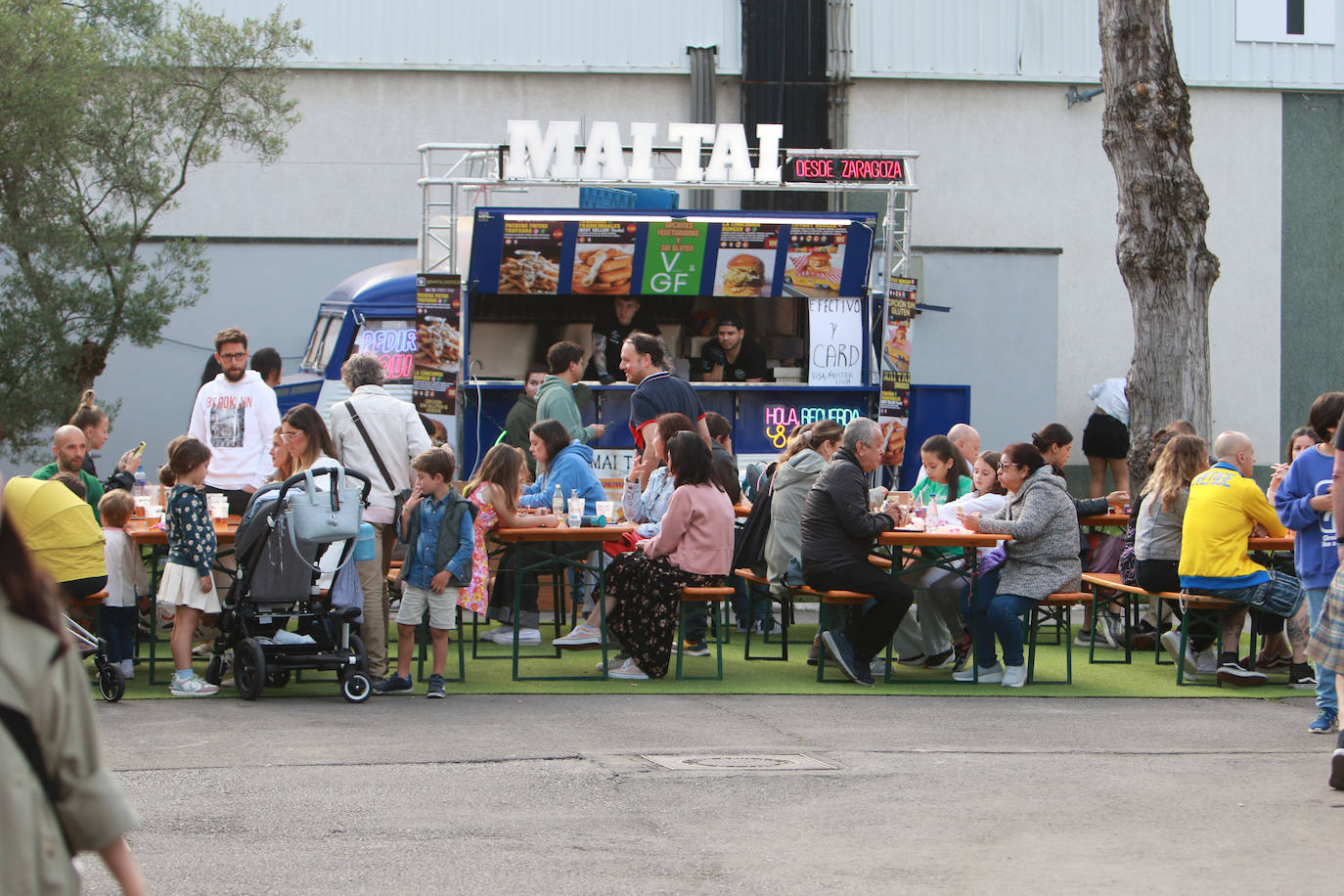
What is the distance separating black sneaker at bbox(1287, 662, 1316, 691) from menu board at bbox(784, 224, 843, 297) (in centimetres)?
622

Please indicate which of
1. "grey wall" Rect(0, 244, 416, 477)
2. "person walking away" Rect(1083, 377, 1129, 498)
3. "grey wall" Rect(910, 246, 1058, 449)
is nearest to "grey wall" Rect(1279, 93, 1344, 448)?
"person walking away" Rect(1083, 377, 1129, 498)

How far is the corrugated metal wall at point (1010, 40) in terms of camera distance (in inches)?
862

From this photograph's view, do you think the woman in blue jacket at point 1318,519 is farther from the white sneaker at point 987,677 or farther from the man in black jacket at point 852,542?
the man in black jacket at point 852,542

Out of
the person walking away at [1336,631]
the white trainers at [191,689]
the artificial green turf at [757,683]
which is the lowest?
the artificial green turf at [757,683]

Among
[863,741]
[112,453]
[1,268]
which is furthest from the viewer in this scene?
[112,453]

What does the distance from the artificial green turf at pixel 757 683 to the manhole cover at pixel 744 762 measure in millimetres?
2010

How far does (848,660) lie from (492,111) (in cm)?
1370

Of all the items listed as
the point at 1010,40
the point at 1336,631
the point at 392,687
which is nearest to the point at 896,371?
the point at 392,687

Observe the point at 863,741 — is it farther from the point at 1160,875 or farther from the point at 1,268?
the point at 1,268

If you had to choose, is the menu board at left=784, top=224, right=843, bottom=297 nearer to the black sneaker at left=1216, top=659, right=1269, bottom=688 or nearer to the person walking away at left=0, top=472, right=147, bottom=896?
the black sneaker at left=1216, top=659, right=1269, bottom=688

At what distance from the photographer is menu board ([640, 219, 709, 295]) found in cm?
1455

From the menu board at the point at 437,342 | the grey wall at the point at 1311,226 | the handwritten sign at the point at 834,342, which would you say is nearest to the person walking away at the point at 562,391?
the menu board at the point at 437,342

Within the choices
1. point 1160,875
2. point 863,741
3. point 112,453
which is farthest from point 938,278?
point 1160,875

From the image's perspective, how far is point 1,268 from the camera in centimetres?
1923
